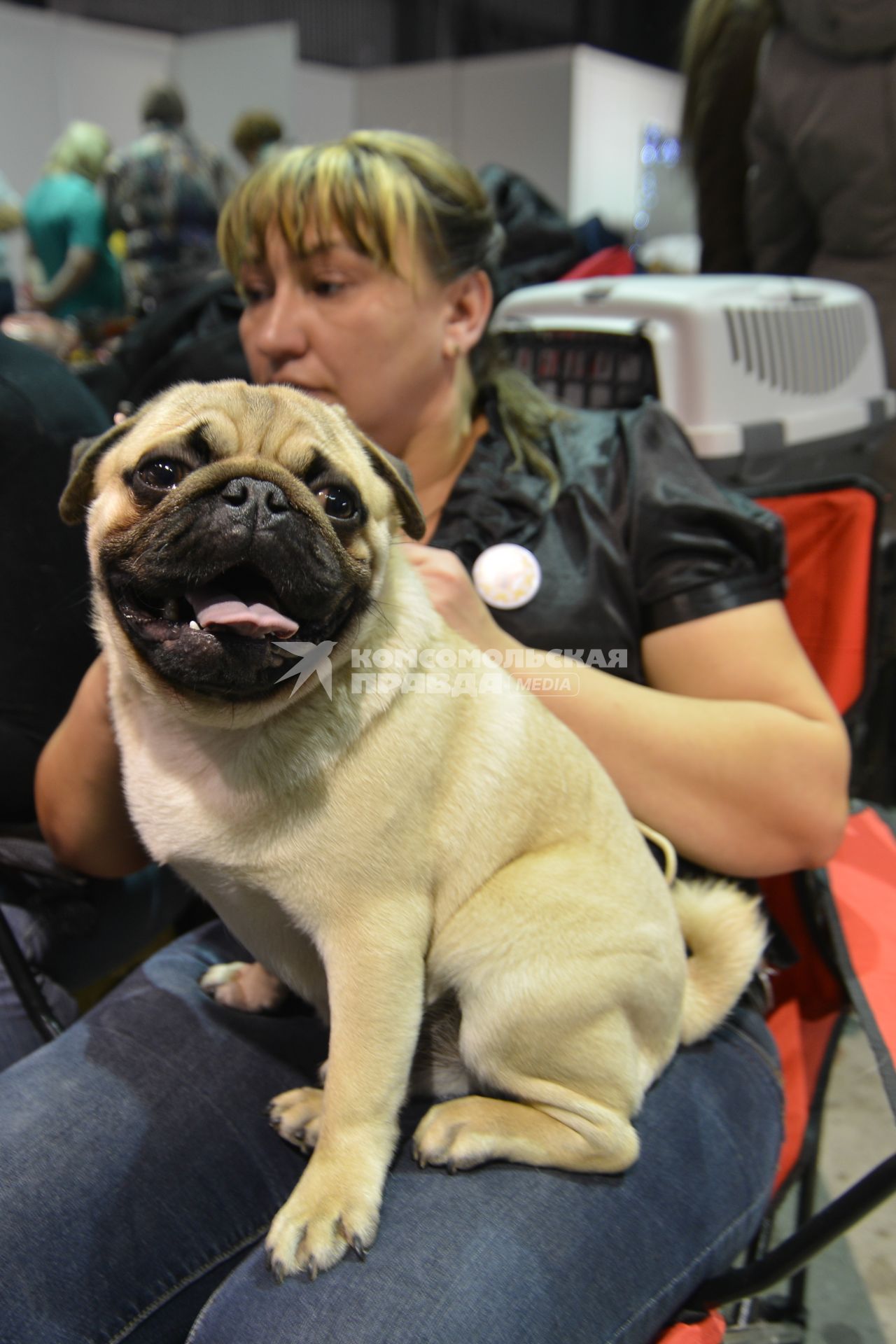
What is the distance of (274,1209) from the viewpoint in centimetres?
76

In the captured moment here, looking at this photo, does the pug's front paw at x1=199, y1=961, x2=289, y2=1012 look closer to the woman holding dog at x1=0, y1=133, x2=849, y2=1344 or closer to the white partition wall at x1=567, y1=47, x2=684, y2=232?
the woman holding dog at x1=0, y1=133, x2=849, y2=1344

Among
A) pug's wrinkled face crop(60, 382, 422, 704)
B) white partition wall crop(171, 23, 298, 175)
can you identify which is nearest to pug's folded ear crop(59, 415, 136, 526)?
pug's wrinkled face crop(60, 382, 422, 704)

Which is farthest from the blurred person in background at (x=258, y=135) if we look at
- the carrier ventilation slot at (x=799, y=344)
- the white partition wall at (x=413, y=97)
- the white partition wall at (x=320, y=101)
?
the carrier ventilation slot at (x=799, y=344)

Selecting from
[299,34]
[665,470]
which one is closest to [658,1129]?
[665,470]

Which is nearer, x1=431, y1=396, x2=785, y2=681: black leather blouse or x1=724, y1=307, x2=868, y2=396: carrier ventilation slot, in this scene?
x1=431, y1=396, x2=785, y2=681: black leather blouse

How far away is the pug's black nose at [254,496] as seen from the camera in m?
0.60

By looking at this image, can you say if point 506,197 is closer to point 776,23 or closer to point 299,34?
point 776,23

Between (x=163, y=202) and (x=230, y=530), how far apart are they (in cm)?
217

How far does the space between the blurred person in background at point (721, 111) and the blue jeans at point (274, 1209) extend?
1441 millimetres

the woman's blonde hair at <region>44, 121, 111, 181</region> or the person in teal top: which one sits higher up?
the woman's blonde hair at <region>44, 121, 111, 181</region>

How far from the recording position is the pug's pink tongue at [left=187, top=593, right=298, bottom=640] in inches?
23.8

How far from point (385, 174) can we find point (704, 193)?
40.0 inches

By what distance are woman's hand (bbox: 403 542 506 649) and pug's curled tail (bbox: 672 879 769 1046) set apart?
11.4 inches

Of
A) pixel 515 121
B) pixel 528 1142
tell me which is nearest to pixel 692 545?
pixel 528 1142
